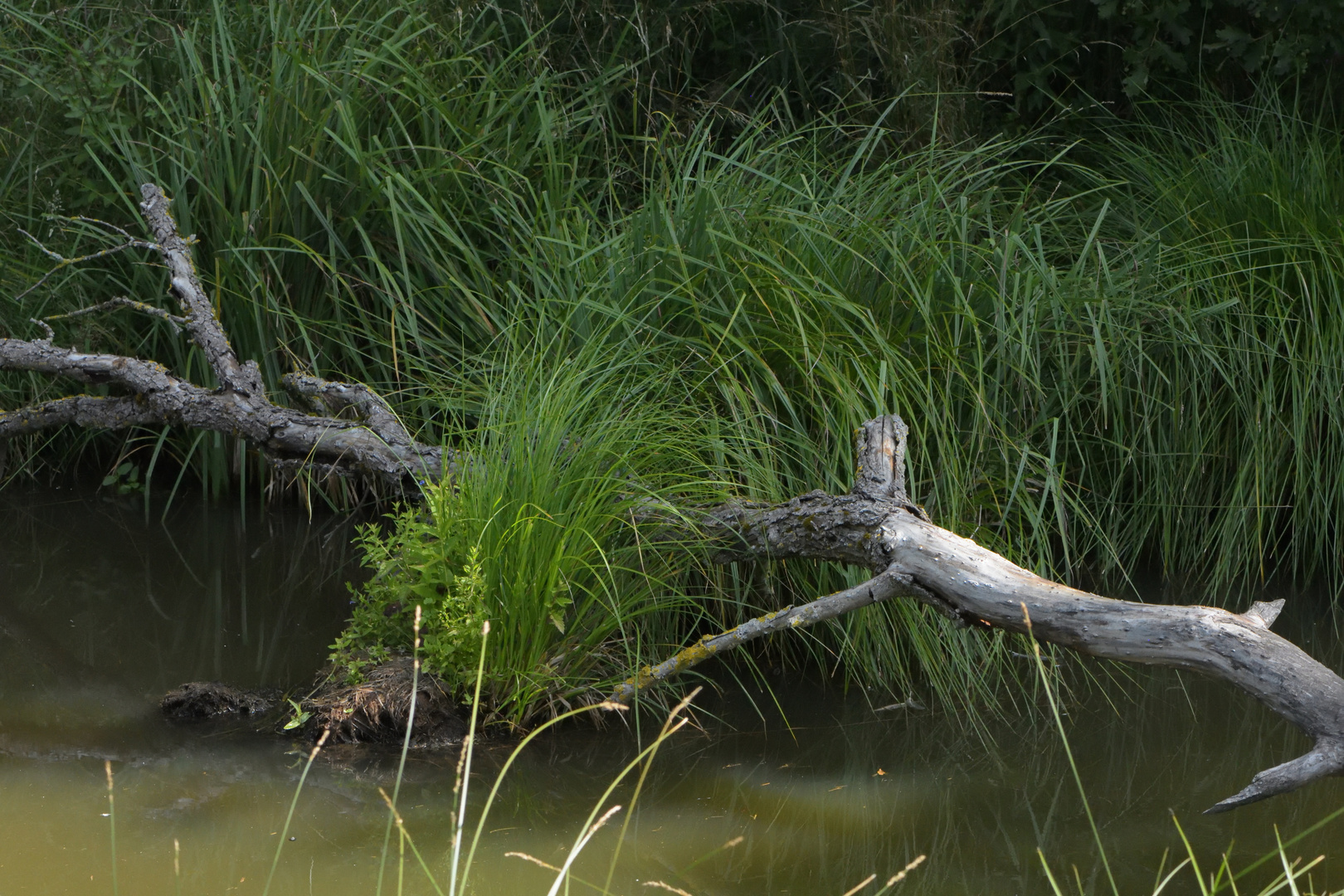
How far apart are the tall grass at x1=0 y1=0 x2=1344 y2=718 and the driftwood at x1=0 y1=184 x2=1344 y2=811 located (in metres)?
0.18

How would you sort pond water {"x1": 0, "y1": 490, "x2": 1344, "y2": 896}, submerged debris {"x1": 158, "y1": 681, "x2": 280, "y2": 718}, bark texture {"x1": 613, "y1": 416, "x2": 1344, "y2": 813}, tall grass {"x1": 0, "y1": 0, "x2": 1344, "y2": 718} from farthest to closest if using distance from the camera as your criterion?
tall grass {"x1": 0, "y1": 0, "x2": 1344, "y2": 718}
submerged debris {"x1": 158, "y1": 681, "x2": 280, "y2": 718}
pond water {"x1": 0, "y1": 490, "x2": 1344, "y2": 896}
bark texture {"x1": 613, "y1": 416, "x2": 1344, "y2": 813}

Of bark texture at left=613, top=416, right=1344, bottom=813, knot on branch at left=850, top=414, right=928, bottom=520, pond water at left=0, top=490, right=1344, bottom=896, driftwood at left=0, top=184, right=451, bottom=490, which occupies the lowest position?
pond water at left=0, top=490, right=1344, bottom=896

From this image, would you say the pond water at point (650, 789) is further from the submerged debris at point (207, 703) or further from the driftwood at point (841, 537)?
the driftwood at point (841, 537)

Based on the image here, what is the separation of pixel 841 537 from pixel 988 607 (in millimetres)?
366

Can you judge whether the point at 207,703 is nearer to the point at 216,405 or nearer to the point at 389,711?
the point at 389,711

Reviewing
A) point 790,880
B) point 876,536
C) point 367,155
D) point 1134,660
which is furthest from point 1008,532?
point 367,155

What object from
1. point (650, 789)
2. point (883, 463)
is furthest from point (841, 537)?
point (650, 789)

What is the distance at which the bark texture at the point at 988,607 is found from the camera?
70.5 inches

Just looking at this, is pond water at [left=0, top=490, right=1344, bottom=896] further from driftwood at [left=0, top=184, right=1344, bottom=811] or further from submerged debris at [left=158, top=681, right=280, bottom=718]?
driftwood at [left=0, top=184, right=1344, bottom=811]

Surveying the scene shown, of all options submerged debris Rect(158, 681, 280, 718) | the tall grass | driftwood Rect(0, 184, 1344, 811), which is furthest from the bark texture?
submerged debris Rect(158, 681, 280, 718)

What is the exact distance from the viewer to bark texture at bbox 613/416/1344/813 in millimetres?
1791

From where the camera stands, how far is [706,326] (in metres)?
3.06

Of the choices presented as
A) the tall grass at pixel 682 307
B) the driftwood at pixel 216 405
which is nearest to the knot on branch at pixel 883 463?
the tall grass at pixel 682 307

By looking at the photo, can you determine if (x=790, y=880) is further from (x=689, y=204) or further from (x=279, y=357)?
(x=279, y=357)
